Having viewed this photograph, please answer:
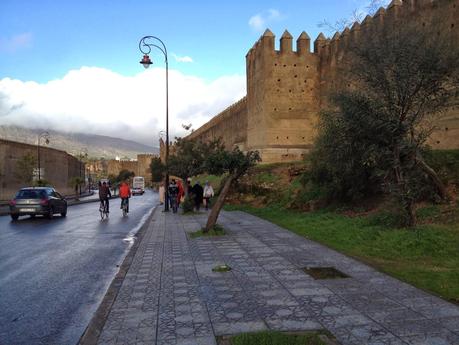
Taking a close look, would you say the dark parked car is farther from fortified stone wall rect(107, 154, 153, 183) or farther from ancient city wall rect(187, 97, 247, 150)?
fortified stone wall rect(107, 154, 153, 183)

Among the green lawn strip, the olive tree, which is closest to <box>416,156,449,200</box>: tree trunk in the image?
the olive tree

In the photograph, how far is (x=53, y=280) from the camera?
25.0 ft

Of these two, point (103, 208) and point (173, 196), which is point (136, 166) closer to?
point (173, 196)

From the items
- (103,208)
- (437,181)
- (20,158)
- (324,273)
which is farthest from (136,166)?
(324,273)

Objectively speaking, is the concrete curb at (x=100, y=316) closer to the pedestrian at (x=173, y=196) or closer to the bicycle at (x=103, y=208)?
the bicycle at (x=103, y=208)

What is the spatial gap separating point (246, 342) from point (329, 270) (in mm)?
3844

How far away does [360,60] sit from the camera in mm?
12227

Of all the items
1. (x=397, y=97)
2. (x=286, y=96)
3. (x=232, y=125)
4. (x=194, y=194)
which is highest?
(x=286, y=96)

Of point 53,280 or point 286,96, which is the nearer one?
point 53,280

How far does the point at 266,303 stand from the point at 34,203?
17374mm

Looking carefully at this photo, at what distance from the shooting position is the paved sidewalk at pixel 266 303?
14.9 ft

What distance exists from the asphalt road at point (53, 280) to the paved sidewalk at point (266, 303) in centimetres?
49

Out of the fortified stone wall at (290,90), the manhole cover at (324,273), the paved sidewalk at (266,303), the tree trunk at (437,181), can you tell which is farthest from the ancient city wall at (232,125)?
the manhole cover at (324,273)

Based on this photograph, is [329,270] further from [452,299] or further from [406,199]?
[406,199]
